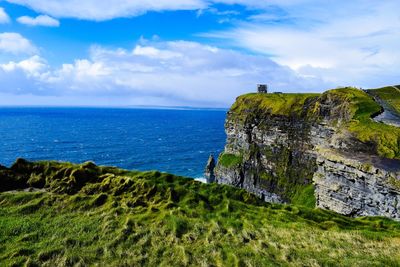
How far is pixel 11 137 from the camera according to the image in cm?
18212

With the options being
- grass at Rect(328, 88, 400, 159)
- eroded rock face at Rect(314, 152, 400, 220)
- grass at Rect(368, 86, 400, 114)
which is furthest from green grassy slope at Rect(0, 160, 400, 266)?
grass at Rect(368, 86, 400, 114)

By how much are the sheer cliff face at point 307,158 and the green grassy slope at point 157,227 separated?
319 inches

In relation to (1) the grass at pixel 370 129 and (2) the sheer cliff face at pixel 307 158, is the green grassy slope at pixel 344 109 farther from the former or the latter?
(2) the sheer cliff face at pixel 307 158

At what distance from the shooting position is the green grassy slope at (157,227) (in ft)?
62.4

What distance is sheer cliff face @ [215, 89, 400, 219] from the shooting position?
39188 millimetres

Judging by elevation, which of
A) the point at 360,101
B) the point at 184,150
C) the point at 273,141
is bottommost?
the point at 184,150

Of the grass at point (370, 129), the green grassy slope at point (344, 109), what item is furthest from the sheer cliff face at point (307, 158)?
the grass at point (370, 129)

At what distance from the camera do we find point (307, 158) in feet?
267

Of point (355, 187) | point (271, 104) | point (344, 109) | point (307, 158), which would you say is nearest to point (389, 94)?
point (271, 104)

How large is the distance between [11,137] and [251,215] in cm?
18847

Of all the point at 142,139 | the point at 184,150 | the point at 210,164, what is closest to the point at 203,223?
the point at 210,164

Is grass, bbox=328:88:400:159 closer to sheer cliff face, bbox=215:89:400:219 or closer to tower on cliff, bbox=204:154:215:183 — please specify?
sheer cliff face, bbox=215:89:400:219

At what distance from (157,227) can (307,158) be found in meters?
65.4

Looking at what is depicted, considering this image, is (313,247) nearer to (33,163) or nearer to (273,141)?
(33,163)
